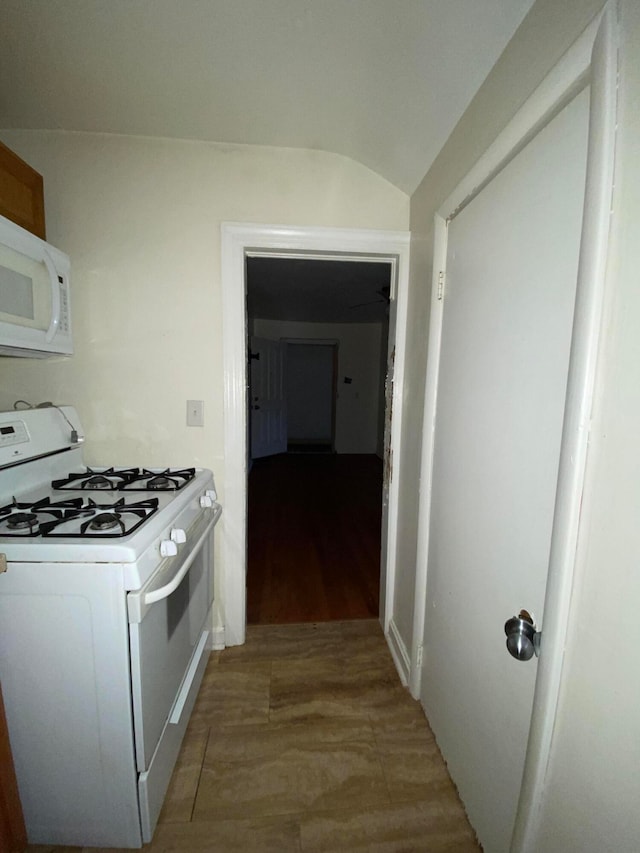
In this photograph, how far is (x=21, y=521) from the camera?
0.88 meters

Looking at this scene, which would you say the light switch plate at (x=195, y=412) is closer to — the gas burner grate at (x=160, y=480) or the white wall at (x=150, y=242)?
the white wall at (x=150, y=242)

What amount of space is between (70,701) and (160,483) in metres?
0.63

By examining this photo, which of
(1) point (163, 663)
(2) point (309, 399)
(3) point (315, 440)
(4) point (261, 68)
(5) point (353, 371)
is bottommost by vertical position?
(3) point (315, 440)

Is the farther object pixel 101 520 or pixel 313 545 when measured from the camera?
pixel 313 545

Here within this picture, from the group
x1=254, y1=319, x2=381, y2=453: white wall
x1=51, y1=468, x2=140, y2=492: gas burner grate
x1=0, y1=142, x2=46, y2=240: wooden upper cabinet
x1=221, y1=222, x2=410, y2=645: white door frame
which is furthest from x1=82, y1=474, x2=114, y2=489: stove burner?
x1=254, y1=319, x2=381, y2=453: white wall

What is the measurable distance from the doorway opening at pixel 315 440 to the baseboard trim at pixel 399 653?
0.87ft

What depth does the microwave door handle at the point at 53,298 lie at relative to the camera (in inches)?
46.1

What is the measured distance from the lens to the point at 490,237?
91 cm

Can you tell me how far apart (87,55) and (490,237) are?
1341 mm

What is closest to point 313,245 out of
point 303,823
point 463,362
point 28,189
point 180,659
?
point 463,362

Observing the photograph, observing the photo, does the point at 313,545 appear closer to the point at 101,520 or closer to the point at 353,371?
the point at 101,520

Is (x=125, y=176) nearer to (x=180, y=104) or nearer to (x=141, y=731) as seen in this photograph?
(x=180, y=104)

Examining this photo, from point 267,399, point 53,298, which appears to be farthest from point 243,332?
point 267,399

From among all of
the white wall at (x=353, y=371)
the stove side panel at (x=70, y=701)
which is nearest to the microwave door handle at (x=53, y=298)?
the stove side panel at (x=70, y=701)
